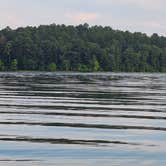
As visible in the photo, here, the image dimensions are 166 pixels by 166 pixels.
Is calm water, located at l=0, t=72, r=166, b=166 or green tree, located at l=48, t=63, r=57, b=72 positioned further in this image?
green tree, located at l=48, t=63, r=57, b=72

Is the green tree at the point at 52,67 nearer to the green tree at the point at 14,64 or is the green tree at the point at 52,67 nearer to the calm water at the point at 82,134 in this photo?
the green tree at the point at 14,64

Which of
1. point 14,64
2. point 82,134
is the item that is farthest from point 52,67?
point 82,134

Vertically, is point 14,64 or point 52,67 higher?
point 14,64

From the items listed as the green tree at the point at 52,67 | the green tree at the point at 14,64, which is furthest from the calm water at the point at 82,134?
the green tree at the point at 52,67

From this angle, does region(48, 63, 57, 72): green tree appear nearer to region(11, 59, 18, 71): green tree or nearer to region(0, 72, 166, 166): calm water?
region(11, 59, 18, 71): green tree

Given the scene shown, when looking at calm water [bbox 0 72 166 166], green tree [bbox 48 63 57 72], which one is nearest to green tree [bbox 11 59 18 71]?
green tree [bbox 48 63 57 72]

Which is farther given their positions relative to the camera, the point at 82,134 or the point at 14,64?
the point at 14,64

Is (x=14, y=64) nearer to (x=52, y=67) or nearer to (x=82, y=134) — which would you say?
(x=52, y=67)

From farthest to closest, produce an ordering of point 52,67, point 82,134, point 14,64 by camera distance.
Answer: point 52,67, point 14,64, point 82,134

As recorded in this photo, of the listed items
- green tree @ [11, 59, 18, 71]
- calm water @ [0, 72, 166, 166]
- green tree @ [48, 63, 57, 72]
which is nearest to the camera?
calm water @ [0, 72, 166, 166]

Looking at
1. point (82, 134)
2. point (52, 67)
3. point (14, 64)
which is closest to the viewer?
point (82, 134)

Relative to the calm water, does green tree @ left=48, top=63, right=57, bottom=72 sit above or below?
below

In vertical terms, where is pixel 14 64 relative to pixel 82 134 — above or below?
below

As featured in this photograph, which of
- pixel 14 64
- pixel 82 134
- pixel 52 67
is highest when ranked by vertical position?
pixel 82 134
